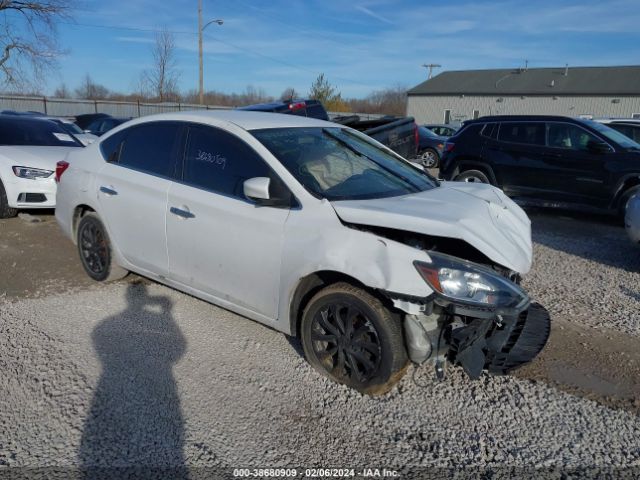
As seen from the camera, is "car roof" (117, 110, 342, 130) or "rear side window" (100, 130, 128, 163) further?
"rear side window" (100, 130, 128, 163)

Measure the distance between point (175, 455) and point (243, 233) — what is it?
1.45 metres

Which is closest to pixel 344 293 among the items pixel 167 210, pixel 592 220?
pixel 167 210

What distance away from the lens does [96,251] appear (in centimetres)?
482

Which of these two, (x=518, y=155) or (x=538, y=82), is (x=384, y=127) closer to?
(x=518, y=155)

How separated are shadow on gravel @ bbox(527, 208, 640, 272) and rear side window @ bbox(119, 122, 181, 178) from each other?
16.3ft

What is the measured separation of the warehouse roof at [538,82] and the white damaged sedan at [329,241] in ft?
153

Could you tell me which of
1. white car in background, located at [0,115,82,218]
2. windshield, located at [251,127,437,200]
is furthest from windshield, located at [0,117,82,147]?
windshield, located at [251,127,437,200]

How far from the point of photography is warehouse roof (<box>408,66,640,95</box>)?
4291 centimetres

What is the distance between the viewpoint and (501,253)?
2.96 m

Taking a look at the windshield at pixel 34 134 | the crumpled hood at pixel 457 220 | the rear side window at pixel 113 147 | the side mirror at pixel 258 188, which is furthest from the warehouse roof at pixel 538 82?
the side mirror at pixel 258 188

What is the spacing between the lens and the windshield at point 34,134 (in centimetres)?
796

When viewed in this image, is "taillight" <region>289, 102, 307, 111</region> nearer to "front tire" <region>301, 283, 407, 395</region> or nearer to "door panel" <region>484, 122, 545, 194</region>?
"door panel" <region>484, 122, 545, 194</region>

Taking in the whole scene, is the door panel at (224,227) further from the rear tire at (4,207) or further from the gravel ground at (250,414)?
the rear tire at (4,207)

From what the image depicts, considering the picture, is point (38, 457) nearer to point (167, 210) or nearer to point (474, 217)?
point (167, 210)
